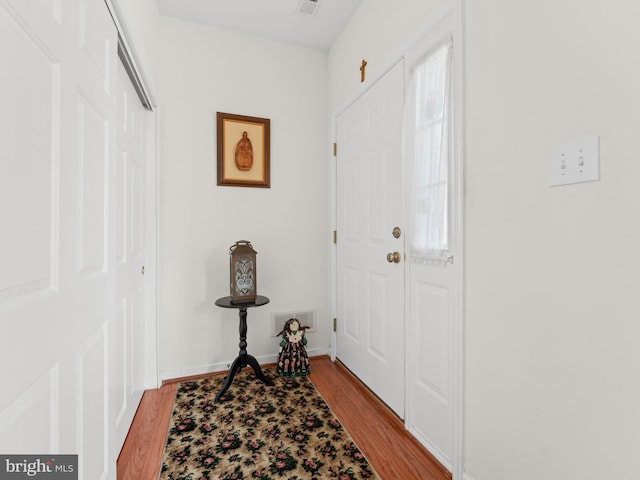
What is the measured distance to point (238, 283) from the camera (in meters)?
2.27

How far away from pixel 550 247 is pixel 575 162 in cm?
26

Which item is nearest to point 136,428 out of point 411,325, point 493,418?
point 411,325

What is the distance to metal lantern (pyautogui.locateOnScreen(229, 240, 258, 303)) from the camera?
7.42 ft

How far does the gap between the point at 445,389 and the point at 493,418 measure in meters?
0.28

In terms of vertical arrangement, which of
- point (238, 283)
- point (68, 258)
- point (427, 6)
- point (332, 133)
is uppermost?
point (427, 6)

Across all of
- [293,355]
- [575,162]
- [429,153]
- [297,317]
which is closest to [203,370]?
[293,355]

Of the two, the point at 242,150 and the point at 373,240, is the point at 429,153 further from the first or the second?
the point at 242,150

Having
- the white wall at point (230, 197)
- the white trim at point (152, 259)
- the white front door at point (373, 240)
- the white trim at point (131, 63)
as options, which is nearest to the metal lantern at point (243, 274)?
the white wall at point (230, 197)

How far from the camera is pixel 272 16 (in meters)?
2.39

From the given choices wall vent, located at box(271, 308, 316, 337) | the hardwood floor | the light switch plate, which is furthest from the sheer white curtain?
wall vent, located at box(271, 308, 316, 337)

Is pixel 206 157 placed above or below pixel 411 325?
above

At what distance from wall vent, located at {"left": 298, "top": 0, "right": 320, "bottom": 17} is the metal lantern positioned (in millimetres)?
1738

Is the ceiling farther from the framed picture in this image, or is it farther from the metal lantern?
the metal lantern

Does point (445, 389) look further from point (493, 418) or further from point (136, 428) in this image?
point (136, 428)
